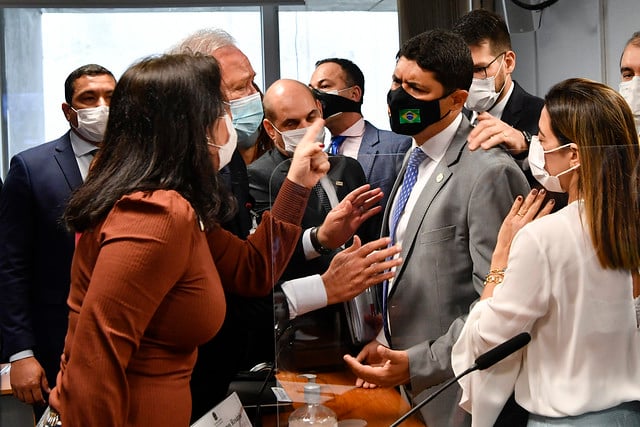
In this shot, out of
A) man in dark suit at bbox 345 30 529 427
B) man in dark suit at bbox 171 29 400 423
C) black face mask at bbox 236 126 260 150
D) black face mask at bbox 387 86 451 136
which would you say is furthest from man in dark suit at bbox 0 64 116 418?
man in dark suit at bbox 345 30 529 427

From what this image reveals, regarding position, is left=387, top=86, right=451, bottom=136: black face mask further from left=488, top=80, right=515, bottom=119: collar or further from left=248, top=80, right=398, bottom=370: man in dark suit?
left=488, top=80, right=515, bottom=119: collar

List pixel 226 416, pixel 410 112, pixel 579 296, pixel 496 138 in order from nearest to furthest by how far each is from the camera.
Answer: pixel 579 296, pixel 496 138, pixel 226 416, pixel 410 112

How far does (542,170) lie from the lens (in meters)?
1.67

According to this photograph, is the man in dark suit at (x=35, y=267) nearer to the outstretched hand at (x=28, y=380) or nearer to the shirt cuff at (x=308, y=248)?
the outstretched hand at (x=28, y=380)

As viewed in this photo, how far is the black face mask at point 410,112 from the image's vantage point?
2.16 metres

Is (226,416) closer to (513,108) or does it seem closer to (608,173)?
(608,173)

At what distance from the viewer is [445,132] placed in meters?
2.05

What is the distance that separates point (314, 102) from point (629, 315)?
5.34 feet

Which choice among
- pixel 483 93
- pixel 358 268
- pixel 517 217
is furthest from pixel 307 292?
pixel 483 93

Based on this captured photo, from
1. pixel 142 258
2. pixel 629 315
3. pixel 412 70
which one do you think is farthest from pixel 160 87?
pixel 629 315

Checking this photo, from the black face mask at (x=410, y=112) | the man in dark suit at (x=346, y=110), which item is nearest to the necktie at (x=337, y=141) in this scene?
the man in dark suit at (x=346, y=110)

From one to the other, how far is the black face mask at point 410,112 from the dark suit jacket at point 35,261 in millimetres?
1131

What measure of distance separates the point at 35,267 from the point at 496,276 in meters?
1.70

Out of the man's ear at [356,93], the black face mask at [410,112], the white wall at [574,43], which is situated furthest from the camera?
the white wall at [574,43]
